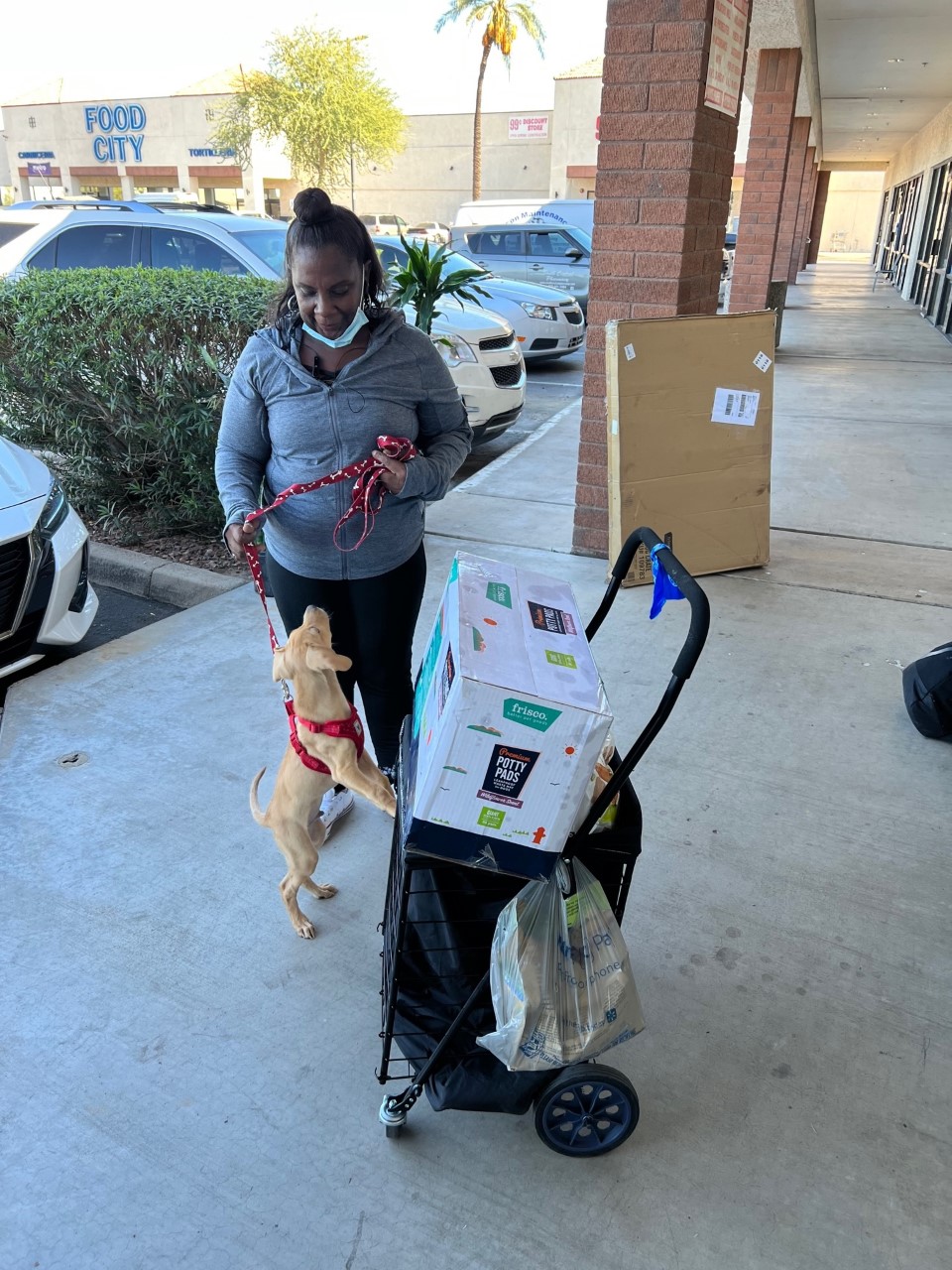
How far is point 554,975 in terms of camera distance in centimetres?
157

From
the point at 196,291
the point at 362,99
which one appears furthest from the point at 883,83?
the point at 362,99

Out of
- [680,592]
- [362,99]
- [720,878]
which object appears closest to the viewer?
[680,592]

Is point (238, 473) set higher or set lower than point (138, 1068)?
higher

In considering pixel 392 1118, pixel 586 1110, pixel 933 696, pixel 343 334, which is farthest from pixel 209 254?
pixel 586 1110

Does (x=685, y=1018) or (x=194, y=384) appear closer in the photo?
(x=685, y=1018)

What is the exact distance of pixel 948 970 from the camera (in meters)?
2.21

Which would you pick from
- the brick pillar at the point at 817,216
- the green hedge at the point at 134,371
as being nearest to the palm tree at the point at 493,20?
the brick pillar at the point at 817,216

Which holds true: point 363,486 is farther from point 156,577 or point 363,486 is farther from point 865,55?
point 865,55

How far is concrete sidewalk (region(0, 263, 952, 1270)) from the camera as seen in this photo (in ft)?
5.37

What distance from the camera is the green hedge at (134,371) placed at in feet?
14.8

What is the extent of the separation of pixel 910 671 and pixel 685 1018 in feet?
6.06

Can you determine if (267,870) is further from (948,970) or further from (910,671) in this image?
(910,671)

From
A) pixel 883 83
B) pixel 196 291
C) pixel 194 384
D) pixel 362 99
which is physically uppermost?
pixel 362 99

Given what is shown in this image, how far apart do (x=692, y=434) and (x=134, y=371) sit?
299 centimetres
